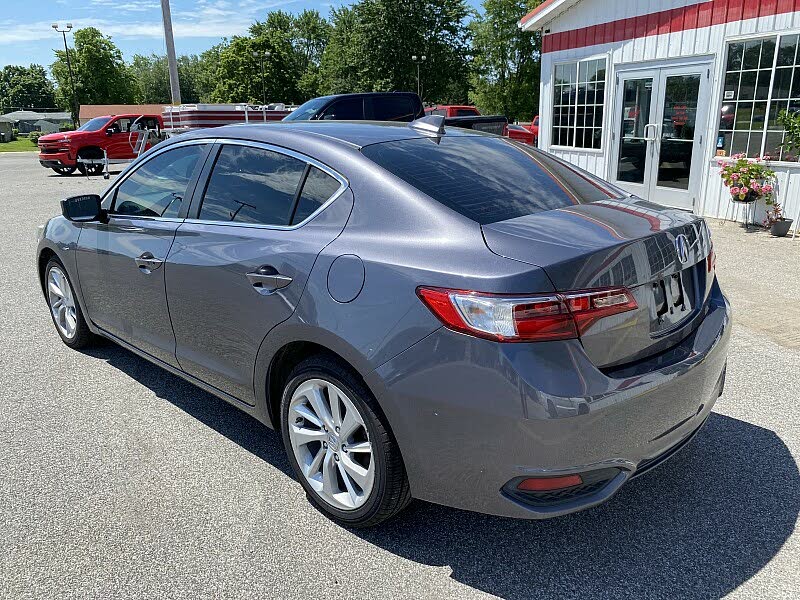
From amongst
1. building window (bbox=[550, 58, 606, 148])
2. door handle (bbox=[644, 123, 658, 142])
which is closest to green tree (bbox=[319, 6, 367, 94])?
building window (bbox=[550, 58, 606, 148])

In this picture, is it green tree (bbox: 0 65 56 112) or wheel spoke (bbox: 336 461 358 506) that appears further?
green tree (bbox: 0 65 56 112)

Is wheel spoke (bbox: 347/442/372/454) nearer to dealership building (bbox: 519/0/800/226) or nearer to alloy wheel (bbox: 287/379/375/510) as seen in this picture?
alloy wheel (bbox: 287/379/375/510)

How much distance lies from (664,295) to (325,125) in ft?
5.95

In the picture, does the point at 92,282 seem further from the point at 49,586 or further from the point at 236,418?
the point at 49,586

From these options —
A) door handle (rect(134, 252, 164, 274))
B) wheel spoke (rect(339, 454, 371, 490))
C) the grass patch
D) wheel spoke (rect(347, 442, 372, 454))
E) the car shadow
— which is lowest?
the grass patch

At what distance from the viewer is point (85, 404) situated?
154 inches

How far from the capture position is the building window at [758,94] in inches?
330

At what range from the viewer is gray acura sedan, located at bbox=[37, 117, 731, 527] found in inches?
81.9

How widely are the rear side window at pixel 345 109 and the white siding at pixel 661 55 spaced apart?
4.33 meters

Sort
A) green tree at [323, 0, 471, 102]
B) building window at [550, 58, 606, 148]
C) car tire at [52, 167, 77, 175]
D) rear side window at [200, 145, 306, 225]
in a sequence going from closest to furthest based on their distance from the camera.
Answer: rear side window at [200, 145, 306, 225] < building window at [550, 58, 606, 148] < car tire at [52, 167, 77, 175] < green tree at [323, 0, 471, 102]

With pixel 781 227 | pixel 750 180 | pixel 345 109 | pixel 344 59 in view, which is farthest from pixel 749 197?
pixel 344 59

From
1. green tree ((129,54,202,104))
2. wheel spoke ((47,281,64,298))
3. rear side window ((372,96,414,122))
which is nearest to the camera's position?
wheel spoke ((47,281,64,298))

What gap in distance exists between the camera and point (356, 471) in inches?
100

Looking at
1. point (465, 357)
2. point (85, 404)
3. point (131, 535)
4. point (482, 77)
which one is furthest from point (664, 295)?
point (482, 77)
